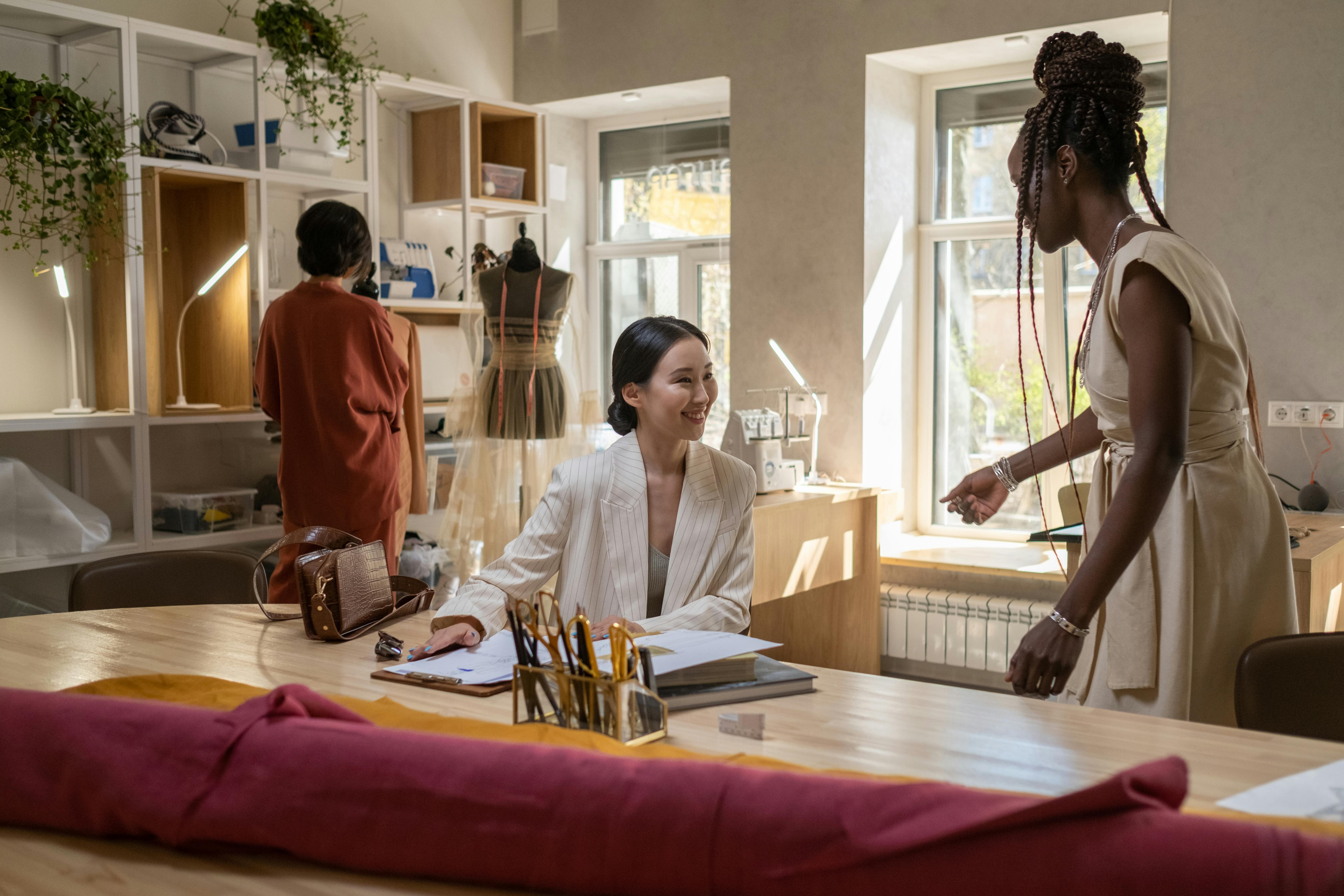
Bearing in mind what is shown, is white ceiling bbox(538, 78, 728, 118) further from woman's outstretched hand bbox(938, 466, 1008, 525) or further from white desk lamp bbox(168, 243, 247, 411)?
woman's outstretched hand bbox(938, 466, 1008, 525)

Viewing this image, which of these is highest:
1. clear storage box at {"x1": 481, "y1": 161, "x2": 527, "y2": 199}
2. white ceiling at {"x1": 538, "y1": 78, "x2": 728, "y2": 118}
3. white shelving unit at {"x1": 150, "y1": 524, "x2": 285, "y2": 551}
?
white ceiling at {"x1": 538, "y1": 78, "x2": 728, "y2": 118}

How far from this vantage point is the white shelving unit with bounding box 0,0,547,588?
3402 mm

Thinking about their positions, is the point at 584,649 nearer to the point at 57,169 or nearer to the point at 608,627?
the point at 608,627

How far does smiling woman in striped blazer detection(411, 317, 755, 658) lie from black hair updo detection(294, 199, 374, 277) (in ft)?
4.22

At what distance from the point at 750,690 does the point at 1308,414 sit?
107 inches

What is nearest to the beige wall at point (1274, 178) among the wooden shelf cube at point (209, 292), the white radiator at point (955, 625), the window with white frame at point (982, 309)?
the window with white frame at point (982, 309)

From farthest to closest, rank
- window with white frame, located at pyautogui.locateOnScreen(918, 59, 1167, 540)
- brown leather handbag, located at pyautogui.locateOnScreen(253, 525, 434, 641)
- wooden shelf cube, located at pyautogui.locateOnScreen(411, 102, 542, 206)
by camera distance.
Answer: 1. wooden shelf cube, located at pyautogui.locateOnScreen(411, 102, 542, 206)
2. window with white frame, located at pyautogui.locateOnScreen(918, 59, 1167, 540)
3. brown leather handbag, located at pyautogui.locateOnScreen(253, 525, 434, 641)

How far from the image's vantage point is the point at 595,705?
51.9 inches

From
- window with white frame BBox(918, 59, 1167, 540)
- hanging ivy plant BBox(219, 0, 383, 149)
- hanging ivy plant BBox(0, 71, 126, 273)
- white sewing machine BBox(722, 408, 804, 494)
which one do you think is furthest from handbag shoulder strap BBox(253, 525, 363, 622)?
window with white frame BBox(918, 59, 1167, 540)

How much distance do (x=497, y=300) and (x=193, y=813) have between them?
9.99ft

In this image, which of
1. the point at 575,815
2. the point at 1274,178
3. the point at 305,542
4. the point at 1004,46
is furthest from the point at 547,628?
the point at 1004,46

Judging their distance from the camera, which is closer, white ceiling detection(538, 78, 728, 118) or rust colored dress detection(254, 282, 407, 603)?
rust colored dress detection(254, 282, 407, 603)

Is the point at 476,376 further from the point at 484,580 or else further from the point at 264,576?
the point at 484,580

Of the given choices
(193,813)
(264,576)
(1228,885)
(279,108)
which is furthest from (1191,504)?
(279,108)
